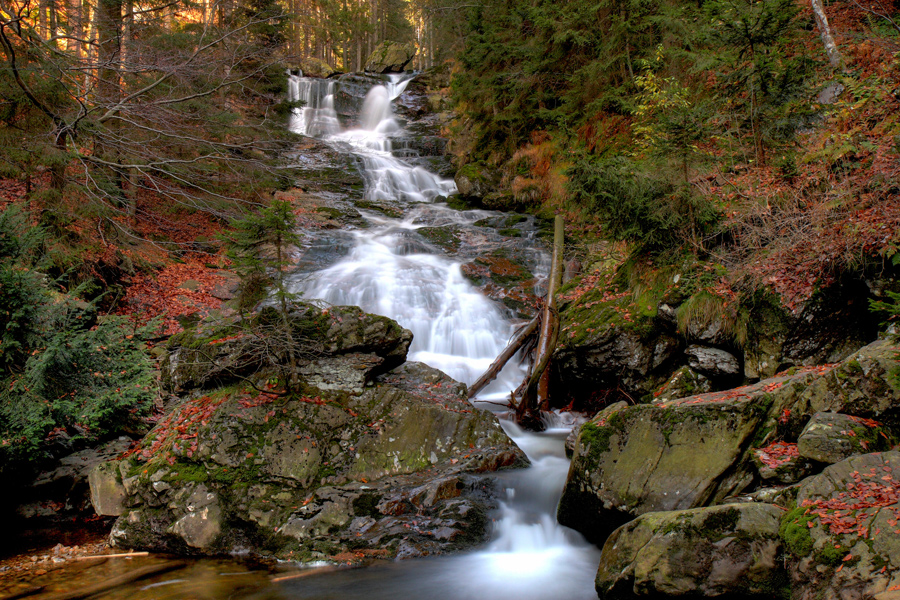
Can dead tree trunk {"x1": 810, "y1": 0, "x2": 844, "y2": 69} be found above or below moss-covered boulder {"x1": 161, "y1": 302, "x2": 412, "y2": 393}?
above

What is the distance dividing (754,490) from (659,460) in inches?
33.6

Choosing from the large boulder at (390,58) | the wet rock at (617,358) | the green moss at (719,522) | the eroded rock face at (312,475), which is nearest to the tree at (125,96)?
the eroded rock face at (312,475)

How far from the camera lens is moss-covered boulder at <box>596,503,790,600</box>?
3.57 metres

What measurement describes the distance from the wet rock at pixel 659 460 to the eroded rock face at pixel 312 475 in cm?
141

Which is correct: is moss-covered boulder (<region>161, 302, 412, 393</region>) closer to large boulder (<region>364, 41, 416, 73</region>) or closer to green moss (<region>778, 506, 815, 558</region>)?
green moss (<region>778, 506, 815, 558</region>)

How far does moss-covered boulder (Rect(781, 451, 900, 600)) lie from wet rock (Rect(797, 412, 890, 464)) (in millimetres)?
283

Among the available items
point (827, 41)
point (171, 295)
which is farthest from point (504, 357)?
point (171, 295)

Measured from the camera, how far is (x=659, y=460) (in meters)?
4.97

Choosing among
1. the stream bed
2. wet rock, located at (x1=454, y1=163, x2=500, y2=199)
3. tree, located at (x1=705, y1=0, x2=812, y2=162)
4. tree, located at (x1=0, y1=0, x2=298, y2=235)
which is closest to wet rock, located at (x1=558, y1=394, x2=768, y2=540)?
the stream bed

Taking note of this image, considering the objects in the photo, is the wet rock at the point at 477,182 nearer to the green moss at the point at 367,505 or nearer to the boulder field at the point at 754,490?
the boulder field at the point at 754,490

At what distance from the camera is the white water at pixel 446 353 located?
5004mm

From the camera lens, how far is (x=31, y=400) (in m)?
6.05

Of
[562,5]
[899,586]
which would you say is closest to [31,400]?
[899,586]

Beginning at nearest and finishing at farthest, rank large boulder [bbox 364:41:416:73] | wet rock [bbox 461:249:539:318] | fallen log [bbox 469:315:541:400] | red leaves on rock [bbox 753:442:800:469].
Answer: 1. red leaves on rock [bbox 753:442:800:469]
2. fallen log [bbox 469:315:541:400]
3. wet rock [bbox 461:249:539:318]
4. large boulder [bbox 364:41:416:73]
